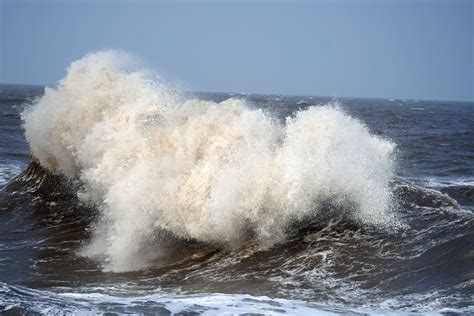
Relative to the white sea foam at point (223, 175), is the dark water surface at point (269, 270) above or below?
below

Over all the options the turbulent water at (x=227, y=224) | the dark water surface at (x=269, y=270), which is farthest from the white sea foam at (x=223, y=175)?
the dark water surface at (x=269, y=270)

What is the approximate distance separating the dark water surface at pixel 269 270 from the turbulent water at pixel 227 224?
0.03 meters

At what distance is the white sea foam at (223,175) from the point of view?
29.1ft

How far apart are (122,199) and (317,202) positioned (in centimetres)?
319

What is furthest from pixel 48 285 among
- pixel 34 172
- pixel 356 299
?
pixel 34 172

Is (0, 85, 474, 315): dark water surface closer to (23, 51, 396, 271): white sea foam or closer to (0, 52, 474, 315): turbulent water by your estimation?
(0, 52, 474, 315): turbulent water

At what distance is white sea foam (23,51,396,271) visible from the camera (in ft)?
29.1

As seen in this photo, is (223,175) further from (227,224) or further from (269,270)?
(269,270)

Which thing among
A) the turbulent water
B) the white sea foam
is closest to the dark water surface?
the turbulent water

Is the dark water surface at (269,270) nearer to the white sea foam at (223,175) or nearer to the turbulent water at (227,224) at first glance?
the turbulent water at (227,224)

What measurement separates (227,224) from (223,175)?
815 millimetres

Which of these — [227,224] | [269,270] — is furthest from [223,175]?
[269,270]

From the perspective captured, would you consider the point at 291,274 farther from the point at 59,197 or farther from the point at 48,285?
the point at 59,197

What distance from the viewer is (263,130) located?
10.0m
